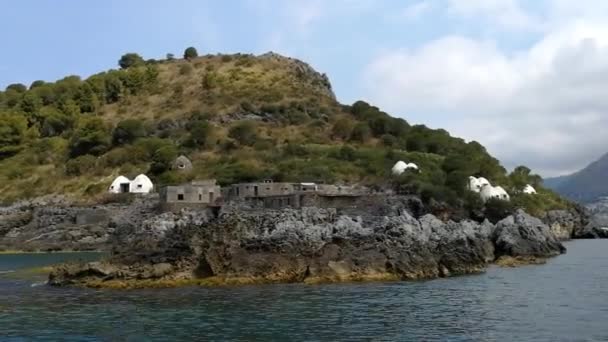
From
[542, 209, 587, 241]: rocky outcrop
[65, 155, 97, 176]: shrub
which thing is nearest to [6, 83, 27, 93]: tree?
[65, 155, 97, 176]: shrub

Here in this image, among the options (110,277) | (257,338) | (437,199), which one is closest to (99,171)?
(437,199)

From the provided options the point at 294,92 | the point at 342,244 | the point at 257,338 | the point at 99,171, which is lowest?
the point at 257,338

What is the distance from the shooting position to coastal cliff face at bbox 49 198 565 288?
1870 inches

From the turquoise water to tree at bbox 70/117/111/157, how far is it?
91.1 meters

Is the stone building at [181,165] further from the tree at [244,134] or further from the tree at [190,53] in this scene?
the tree at [190,53]

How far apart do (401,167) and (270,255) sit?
60.0 m

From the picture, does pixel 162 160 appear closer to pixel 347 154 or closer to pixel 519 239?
pixel 347 154

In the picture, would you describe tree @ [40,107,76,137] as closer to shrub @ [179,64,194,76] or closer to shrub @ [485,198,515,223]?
shrub @ [179,64,194,76]

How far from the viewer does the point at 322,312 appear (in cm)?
3428

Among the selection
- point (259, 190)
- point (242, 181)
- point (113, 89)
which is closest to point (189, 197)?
point (259, 190)

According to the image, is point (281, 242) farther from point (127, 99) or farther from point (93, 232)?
point (127, 99)

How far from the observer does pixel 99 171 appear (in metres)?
127

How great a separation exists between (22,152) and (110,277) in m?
105

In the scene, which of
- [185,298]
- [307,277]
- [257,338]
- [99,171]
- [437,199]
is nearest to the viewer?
[257,338]
